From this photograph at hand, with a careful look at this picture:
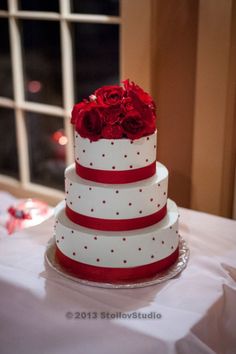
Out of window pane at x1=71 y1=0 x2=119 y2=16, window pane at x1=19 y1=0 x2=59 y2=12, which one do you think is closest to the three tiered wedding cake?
window pane at x1=71 y1=0 x2=119 y2=16

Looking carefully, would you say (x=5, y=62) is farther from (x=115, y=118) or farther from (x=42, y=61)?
(x=115, y=118)

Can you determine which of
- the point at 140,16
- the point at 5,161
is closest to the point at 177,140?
the point at 140,16

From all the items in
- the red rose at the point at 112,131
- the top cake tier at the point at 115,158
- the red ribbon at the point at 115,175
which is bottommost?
the red ribbon at the point at 115,175

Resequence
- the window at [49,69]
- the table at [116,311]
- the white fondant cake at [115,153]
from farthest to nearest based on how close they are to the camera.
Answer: the window at [49,69] < the white fondant cake at [115,153] < the table at [116,311]

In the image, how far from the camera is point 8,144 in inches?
97.9

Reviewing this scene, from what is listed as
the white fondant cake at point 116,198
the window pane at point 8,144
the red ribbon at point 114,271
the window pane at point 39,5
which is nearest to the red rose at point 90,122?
the white fondant cake at point 116,198

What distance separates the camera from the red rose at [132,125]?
1.10 metres

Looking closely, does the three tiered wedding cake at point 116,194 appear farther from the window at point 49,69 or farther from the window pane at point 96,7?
the window pane at point 96,7

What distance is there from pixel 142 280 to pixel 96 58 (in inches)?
67.6

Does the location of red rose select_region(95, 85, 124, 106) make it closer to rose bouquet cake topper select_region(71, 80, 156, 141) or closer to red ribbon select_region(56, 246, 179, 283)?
rose bouquet cake topper select_region(71, 80, 156, 141)

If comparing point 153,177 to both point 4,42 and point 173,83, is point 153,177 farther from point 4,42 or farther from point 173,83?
point 4,42

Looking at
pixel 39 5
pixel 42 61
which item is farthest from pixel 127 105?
pixel 42 61

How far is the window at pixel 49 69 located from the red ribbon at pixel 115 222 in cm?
65

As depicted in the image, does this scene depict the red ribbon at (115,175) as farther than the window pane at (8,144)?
No
